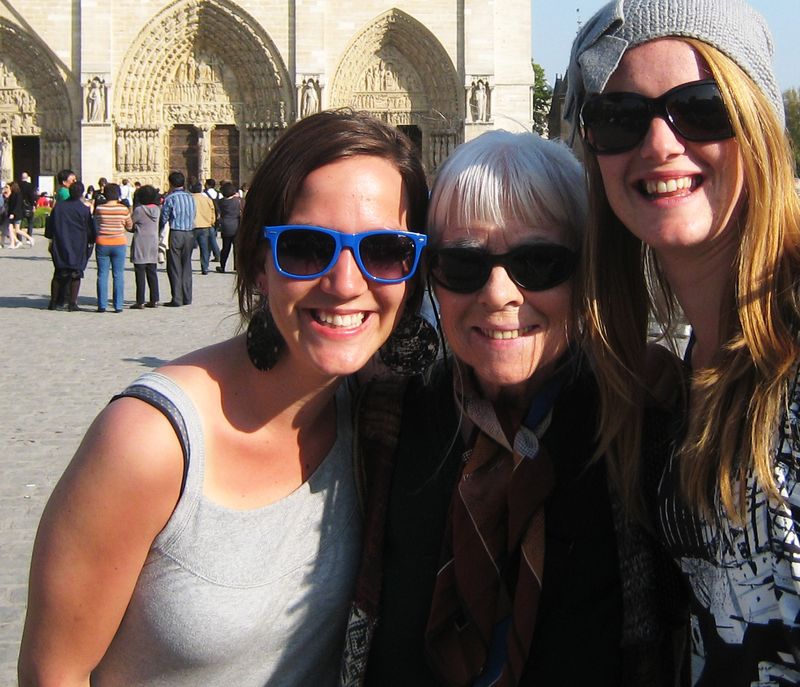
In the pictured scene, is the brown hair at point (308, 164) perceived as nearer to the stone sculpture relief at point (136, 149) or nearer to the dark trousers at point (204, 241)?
the dark trousers at point (204, 241)

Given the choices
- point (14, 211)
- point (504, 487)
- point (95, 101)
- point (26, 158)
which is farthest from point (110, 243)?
point (26, 158)

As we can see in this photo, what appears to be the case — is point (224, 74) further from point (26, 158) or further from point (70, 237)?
point (70, 237)

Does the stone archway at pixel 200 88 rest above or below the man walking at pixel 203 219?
above

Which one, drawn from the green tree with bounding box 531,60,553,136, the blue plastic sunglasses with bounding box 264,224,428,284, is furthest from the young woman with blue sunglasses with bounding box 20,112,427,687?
the green tree with bounding box 531,60,553,136

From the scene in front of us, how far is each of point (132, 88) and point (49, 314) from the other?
16684mm

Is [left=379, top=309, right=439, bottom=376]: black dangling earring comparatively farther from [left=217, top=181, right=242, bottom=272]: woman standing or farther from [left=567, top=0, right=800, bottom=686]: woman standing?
[left=217, top=181, right=242, bottom=272]: woman standing

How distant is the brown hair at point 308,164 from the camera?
6.59 feet

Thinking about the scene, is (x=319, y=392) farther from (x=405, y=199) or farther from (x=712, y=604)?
(x=712, y=604)

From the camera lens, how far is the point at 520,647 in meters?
1.87

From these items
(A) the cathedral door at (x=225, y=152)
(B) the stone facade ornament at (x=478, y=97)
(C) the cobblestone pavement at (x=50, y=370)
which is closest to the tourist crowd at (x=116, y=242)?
(C) the cobblestone pavement at (x=50, y=370)

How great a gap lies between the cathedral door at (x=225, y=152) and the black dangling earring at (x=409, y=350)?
28.0 m

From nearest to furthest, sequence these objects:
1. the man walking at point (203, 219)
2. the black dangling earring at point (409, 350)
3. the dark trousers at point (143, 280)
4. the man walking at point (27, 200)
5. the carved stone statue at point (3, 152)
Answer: the black dangling earring at point (409, 350), the dark trousers at point (143, 280), the man walking at point (203, 219), the man walking at point (27, 200), the carved stone statue at point (3, 152)

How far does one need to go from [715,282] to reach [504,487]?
0.56 meters

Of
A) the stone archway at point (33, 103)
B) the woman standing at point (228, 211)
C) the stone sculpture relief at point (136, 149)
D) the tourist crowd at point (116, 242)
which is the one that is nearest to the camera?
the tourist crowd at point (116, 242)
